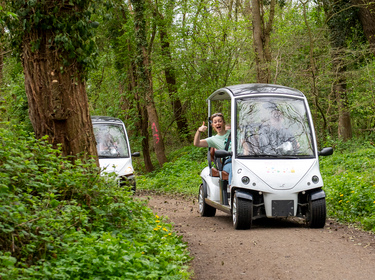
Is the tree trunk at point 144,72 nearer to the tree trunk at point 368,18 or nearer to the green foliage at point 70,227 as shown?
the tree trunk at point 368,18

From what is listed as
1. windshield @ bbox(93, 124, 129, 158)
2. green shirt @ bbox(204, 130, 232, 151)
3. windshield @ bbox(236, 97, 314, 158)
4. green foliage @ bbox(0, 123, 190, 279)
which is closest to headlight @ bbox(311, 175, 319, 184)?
windshield @ bbox(236, 97, 314, 158)

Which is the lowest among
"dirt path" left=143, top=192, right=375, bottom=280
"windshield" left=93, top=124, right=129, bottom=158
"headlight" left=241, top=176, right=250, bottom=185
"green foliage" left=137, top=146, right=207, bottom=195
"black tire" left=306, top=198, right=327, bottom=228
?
"green foliage" left=137, top=146, right=207, bottom=195

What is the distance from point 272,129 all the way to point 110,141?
767 cm

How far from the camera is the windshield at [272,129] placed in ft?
30.0

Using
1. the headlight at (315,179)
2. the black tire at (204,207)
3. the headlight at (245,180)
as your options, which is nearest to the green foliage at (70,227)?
the headlight at (245,180)

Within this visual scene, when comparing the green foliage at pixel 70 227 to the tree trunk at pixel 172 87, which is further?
the tree trunk at pixel 172 87

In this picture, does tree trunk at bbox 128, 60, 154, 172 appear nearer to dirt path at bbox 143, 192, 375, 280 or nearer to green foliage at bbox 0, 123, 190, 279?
dirt path at bbox 143, 192, 375, 280

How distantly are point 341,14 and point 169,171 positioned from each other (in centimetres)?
997

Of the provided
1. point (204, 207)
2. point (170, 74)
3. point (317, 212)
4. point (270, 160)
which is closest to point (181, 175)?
point (170, 74)

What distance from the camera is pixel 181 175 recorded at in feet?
69.1

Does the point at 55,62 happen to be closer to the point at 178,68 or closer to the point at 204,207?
the point at 204,207

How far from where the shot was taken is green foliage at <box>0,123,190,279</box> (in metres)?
4.66

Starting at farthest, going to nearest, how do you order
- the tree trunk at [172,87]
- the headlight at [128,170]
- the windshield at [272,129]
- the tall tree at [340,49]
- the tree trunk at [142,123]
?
the tree trunk at [142,123]
the tree trunk at [172,87]
the tall tree at [340,49]
the headlight at [128,170]
the windshield at [272,129]

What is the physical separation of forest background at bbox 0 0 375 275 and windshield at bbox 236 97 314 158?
1.66 metres
